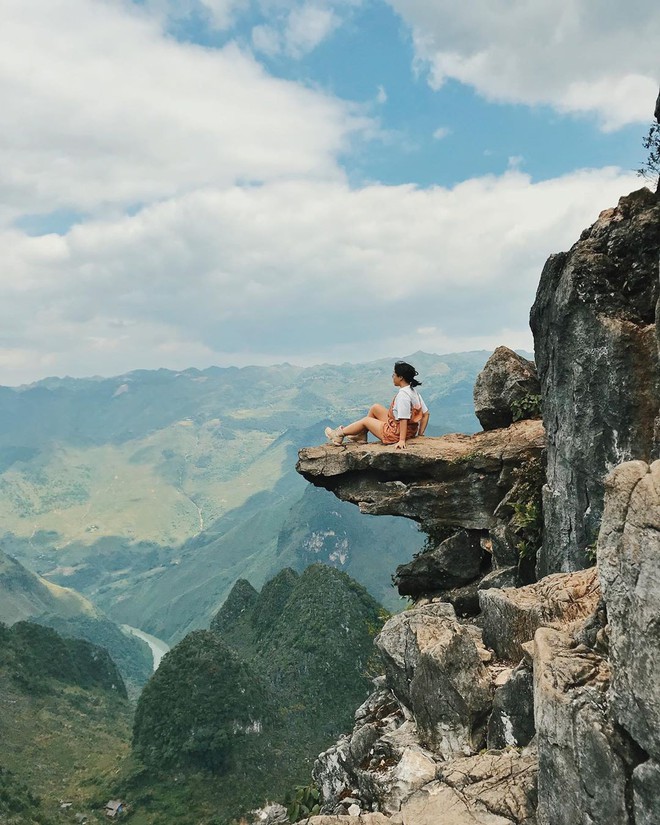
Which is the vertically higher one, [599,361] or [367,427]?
[599,361]

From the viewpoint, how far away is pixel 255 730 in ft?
334

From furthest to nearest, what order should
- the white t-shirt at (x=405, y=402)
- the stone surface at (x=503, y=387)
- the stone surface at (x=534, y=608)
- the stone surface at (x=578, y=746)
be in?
the stone surface at (x=503, y=387) → the white t-shirt at (x=405, y=402) → the stone surface at (x=534, y=608) → the stone surface at (x=578, y=746)

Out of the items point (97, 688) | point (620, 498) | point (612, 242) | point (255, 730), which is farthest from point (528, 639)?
point (97, 688)

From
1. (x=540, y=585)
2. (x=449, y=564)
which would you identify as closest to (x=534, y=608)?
(x=540, y=585)

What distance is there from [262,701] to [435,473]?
103 meters

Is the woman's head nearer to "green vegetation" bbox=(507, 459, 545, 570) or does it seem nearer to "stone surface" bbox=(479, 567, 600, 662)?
"green vegetation" bbox=(507, 459, 545, 570)

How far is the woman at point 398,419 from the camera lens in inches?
717

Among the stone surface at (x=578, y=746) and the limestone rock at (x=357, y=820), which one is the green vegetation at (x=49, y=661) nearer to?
the limestone rock at (x=357, y=820)

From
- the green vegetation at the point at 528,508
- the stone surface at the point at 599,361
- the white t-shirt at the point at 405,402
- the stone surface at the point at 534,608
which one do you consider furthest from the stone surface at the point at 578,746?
the white t-shirt at the point at 405,402

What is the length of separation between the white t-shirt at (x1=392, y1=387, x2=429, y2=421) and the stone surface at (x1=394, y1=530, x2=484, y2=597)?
418cm

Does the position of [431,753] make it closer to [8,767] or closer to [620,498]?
[620,498]

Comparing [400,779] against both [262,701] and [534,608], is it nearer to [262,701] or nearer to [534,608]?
[534,608]

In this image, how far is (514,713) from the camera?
9758mm

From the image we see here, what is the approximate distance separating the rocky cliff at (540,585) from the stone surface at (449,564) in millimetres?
64
